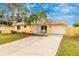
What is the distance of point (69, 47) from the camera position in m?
2.79

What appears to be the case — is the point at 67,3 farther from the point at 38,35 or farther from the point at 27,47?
the point at 27,47

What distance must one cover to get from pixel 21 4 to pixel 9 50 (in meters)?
0.56

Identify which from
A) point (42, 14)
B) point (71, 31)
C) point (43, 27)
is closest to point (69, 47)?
point (71, 31)

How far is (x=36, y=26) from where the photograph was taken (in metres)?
2.86

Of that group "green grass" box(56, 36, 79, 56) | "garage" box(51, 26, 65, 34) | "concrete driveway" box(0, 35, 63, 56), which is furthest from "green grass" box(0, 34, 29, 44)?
"green grass" box(56, 36, 79, 56)

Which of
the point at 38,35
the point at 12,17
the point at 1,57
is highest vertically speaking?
the point at 12,17

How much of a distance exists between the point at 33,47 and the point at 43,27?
272 millimetres

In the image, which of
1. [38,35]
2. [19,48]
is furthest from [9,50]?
[38,35]

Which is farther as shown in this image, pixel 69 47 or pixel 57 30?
pixel 57 30

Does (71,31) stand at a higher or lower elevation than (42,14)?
lower

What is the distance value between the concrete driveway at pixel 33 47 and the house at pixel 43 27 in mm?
79

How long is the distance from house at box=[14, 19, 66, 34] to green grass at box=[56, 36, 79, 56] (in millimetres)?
136

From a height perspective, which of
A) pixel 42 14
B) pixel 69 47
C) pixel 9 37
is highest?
pixel 42 14

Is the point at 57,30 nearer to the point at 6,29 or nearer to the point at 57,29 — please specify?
the point at 57,29
